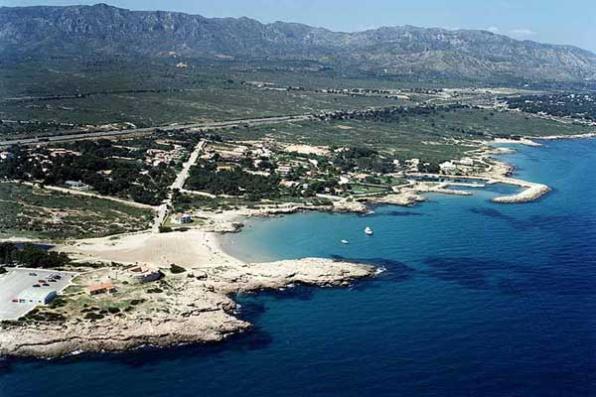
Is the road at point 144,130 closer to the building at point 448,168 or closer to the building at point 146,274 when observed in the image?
the building at point 448,168

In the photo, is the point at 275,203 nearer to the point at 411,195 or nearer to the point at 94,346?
the point at 411,195

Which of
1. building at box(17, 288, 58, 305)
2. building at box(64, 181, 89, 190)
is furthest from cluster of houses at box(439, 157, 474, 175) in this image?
building at box(17, 288, 58, 305)

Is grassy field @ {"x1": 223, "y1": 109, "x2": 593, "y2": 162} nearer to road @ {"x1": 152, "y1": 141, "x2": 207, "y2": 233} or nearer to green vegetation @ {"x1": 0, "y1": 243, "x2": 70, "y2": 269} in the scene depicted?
road @ {"x1": 152, "y1": 141, "x2": 207, "y2": 233}

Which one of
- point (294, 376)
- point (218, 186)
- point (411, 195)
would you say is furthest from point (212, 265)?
point (411, 195)

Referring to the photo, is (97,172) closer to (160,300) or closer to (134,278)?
(134,278)

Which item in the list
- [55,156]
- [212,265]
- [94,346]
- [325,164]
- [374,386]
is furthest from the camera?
[325,164]

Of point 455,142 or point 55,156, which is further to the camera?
point 455,142
